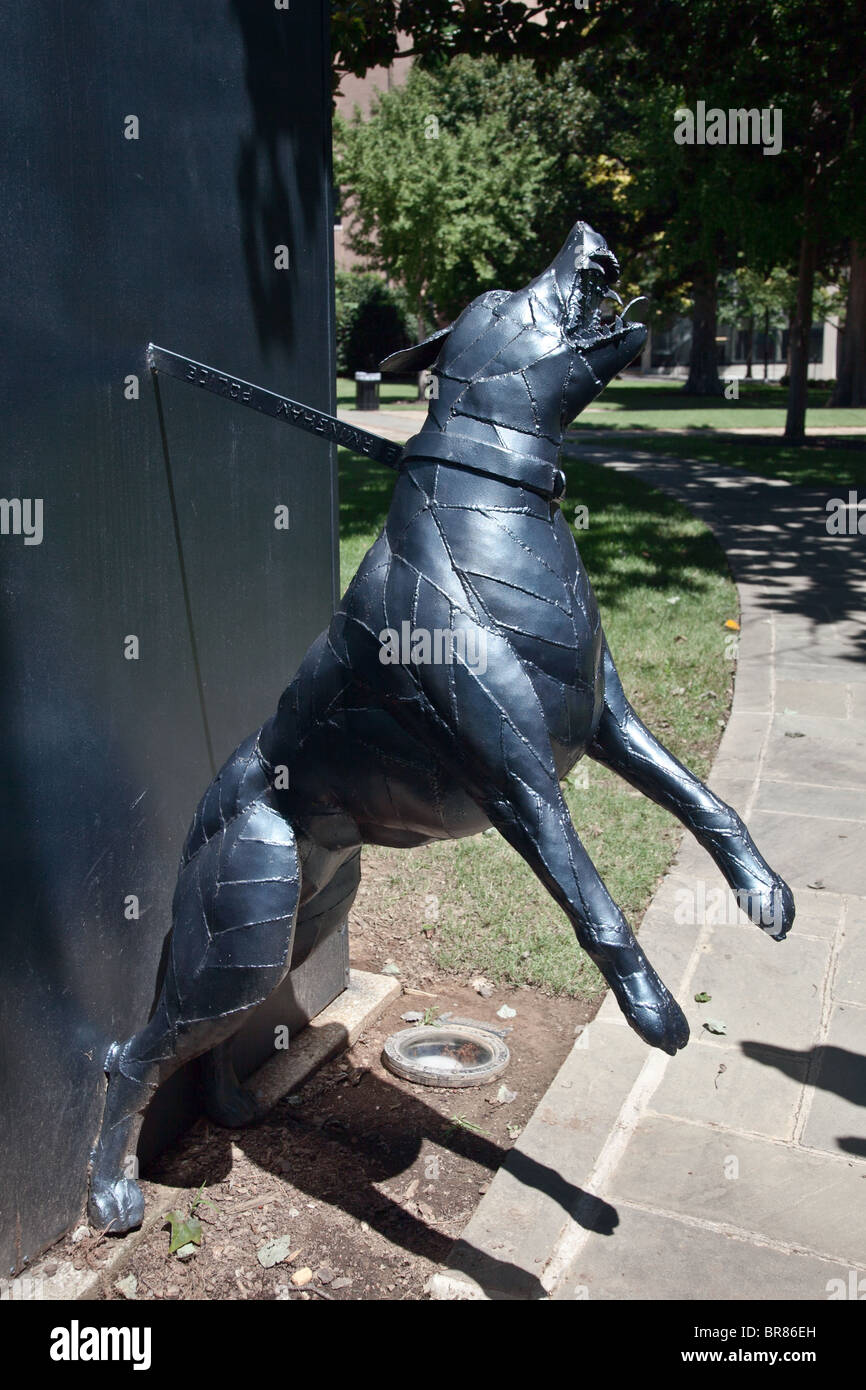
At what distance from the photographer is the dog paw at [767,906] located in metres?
2.74

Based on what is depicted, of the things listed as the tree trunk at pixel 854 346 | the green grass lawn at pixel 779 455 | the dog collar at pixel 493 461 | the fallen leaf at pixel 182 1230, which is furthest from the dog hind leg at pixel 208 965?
the tree trunk at pixel 854 346

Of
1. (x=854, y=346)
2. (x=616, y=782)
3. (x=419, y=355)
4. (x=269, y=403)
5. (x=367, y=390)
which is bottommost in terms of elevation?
(x=616, y=782)

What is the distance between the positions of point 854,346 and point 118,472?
1223 inches

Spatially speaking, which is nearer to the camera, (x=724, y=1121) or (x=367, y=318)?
(x=724, y=1121)

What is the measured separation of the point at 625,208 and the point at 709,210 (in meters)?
14.5

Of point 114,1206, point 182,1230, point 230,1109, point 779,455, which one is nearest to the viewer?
point 114,1206

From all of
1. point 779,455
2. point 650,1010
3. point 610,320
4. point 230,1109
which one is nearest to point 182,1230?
point 230,1109

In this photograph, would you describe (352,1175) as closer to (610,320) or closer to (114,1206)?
(114,1206)

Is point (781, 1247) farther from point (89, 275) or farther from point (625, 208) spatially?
point (625, 208)

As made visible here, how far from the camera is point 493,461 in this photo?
2.43 metres

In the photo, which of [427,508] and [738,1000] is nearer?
[427,508]

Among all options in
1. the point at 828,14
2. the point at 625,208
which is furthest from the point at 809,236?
the point at 625,208

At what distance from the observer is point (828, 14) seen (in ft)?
46.4

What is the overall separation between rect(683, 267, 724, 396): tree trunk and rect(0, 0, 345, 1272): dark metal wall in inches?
1460
